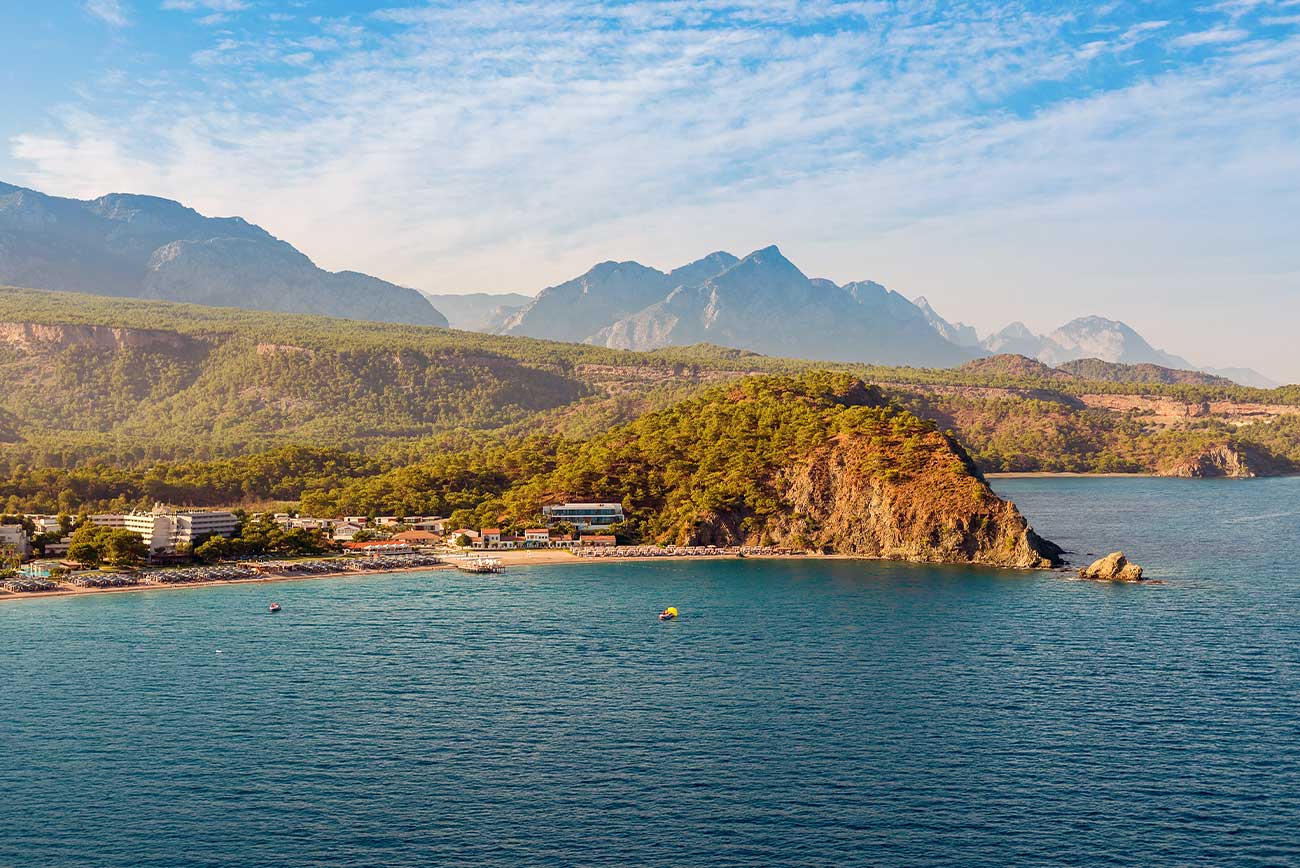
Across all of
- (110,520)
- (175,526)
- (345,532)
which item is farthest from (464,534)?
(110,520)

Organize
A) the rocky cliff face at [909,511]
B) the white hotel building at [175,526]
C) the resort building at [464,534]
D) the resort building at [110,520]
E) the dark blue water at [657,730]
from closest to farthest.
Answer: the dark blue water at [657,730] < the rocky cliff face at [909,511] < the white hotel building at [175,526] < the resort building at [110,520] < the resort building at [464,534]

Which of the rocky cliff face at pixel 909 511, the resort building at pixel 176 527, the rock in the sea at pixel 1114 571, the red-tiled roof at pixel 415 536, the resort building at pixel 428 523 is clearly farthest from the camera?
the resort building at pixel 428 523

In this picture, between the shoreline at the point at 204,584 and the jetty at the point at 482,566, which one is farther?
the jetty at the point at 482,566

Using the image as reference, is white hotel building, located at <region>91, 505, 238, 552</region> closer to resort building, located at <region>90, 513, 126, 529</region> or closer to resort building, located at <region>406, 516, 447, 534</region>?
resort building, located at <region>90, 513, 126, 529</region>

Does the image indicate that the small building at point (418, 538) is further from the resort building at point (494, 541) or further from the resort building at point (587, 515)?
the resort building at point (587, 515)

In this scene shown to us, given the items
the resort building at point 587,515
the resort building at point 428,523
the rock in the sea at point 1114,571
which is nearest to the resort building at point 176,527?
the resort building at point 428,523

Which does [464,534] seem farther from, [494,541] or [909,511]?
[909,511]

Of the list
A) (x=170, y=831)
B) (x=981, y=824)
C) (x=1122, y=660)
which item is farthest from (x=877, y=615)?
(x=170, y=831)
